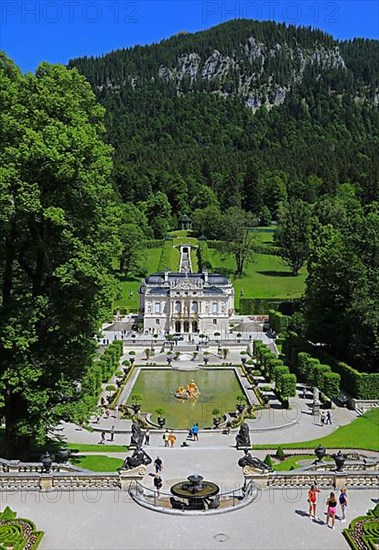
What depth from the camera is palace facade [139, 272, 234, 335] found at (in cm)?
8469

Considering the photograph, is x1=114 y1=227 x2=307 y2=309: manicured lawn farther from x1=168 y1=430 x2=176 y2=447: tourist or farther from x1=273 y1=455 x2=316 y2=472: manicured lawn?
x1=273 y1=455 x2=316 y2=472: manicured lawn

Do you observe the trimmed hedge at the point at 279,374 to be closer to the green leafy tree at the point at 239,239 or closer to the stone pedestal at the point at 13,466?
the stone pedestal at the point at 13,466

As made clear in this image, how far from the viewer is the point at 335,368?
53.5 metres

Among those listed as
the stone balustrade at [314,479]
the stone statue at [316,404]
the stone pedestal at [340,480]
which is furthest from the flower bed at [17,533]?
the stone statue at [316,404]

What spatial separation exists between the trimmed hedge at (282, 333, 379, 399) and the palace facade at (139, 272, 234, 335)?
1885 centimetres

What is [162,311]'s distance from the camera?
279 ft

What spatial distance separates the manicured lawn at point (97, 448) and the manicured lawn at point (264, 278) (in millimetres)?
62998

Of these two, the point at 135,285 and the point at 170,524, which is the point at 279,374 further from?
the point at 135,285

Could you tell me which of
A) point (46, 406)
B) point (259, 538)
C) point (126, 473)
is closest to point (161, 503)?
point (126, 473)

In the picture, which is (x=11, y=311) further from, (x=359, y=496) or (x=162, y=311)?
(x=162, y=311)

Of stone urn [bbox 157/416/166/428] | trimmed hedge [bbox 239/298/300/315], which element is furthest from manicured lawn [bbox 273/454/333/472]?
trimmed hedge [bbox 239/298/300/315]

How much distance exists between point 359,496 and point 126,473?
31.9 ft

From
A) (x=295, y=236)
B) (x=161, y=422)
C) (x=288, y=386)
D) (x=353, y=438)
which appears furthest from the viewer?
(x=295, y=236)

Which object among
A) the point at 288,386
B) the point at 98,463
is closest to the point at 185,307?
the point at 288,386
